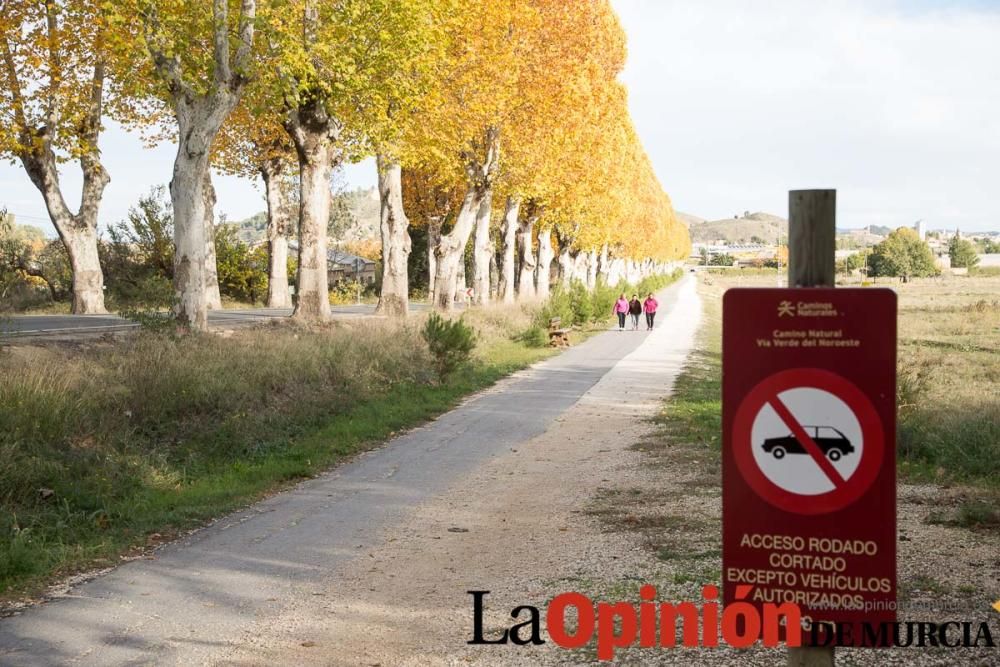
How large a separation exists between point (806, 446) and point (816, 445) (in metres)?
0.03

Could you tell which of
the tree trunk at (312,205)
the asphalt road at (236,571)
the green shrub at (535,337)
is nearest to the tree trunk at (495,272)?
the green shrub at (535,337)

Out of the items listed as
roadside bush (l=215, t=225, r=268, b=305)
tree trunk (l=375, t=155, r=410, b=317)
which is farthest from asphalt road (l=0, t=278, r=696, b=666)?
roadside bush (l=215, t=225, r=268, b=305)

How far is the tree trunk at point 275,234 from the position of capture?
39.2 m

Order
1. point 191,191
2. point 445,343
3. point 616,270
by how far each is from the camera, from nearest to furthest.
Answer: point 191,191, point 445,343, point 616,270

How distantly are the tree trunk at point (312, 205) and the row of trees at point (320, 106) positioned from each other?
4cm

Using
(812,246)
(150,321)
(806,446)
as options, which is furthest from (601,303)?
(806,446)

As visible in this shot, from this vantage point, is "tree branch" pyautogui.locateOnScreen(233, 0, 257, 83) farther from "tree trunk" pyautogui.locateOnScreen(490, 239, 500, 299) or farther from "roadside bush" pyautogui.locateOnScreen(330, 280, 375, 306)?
"roadside bush" pyautogui.locateOnScreen(330, 280, 375, 306)

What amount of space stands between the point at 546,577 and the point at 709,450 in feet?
19.7

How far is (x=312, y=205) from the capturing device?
23641mm

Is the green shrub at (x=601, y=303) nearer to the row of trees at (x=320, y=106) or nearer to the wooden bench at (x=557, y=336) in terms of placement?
the row of trees at (x=320, y=106)

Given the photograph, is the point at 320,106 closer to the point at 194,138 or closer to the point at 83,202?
the point at 194,138

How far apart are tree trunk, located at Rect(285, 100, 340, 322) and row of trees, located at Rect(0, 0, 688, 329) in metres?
0.04

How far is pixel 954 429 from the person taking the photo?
11.4 metres

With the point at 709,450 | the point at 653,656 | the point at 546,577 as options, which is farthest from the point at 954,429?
the point at 653,656
